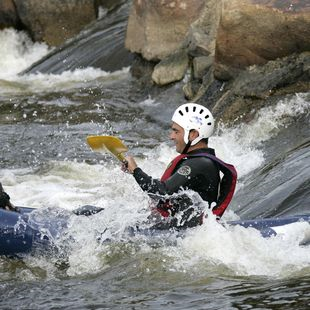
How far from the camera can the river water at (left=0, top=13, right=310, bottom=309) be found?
574cm

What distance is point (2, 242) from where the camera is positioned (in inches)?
250

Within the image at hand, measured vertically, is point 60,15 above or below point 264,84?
above

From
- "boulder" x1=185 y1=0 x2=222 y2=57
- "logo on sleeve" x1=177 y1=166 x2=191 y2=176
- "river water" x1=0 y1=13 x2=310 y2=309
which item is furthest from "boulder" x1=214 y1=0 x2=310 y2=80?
"logo on sleeve" x1=177 y1=166 x2=191 y2=176

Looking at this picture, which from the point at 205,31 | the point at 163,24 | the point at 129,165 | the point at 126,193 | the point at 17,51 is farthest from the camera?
the point at 17,51

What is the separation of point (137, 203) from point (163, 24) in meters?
8.40

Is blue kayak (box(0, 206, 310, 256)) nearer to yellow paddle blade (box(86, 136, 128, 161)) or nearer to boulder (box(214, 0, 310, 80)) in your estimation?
yellow paddle blade (box(86, 136, 128, 161))

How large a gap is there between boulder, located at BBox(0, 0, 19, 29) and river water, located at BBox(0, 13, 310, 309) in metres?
4.31

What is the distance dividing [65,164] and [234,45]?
278cm

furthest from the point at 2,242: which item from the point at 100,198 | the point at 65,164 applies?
the point at 65,164

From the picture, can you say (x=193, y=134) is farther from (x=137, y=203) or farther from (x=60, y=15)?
(x=60, y=15)

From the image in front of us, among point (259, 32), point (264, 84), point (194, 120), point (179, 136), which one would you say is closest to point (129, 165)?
point (179, 136)

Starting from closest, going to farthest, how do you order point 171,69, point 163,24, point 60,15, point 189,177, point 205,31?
1. point 189,177
2. point 205,31
3. point 171,69
4. point 163,24
5. point 60,15

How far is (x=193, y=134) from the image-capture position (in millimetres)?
6332

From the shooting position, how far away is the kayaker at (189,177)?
20.0 feet
